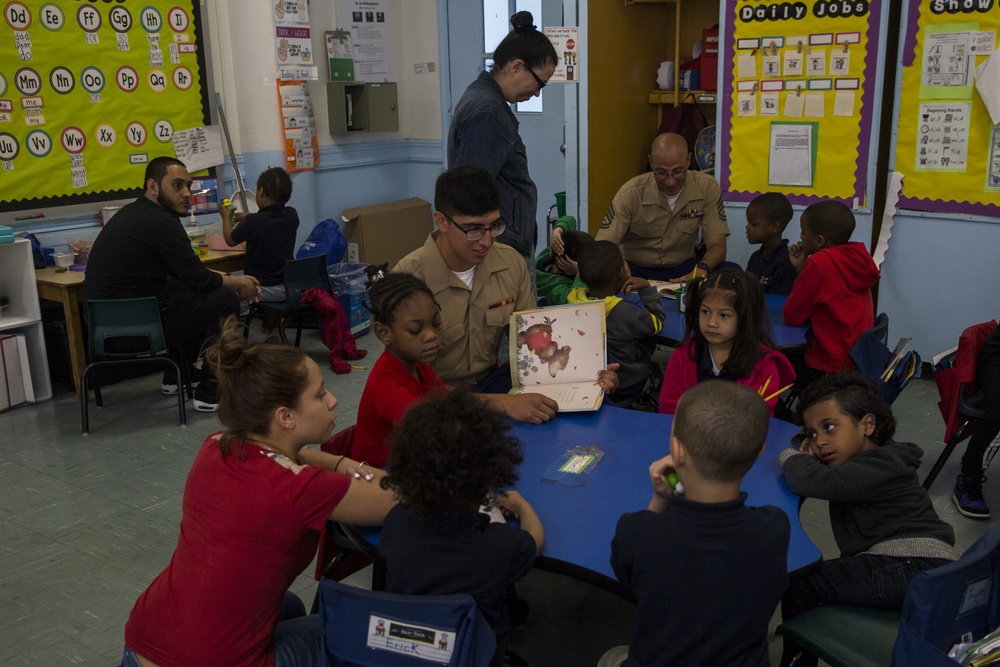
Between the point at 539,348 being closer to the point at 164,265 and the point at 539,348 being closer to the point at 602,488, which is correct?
the point at 602,488

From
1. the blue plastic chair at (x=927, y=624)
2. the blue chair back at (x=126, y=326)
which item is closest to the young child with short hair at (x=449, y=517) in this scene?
the blue plastic chair at (x=927, y=624)

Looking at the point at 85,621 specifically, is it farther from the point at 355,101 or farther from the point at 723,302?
the point at 355,101

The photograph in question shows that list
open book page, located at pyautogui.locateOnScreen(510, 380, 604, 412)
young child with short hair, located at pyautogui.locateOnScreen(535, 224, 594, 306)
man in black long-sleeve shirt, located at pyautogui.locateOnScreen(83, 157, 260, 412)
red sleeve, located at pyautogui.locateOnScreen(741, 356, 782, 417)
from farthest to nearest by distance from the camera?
man in black long-sleeve shirt, located at pyautogui.locateOnScreen(83, 157, 260, 412)
young child with short hair, located at pyautogui.locateOnScreen(535, 224, 594, 306)
red sleeve, located at pyautogui.locateOnScreen(741, 356, 782, 417)
open book page, located at pyautogui.locateOnScreen(510, 380, 604, 412)

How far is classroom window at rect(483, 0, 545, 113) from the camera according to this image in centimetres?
679

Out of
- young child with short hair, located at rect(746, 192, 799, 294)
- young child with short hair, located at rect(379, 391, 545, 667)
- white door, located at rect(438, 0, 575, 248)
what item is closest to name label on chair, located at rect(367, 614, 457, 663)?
young child with short hair, located at rect(379, 391, 545, 667)

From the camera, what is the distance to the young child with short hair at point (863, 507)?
6.57 ft

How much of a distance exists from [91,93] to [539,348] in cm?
387

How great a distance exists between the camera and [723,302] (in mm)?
2705

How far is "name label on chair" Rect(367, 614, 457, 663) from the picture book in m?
1.17

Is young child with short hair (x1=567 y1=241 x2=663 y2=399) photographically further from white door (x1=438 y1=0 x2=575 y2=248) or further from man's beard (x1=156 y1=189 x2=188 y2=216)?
white door (x1=438 y1=0 x2=575 y2=248)

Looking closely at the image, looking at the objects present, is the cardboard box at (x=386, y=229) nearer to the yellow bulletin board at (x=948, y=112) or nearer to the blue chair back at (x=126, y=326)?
the blue chair back at (x=126, y=326)

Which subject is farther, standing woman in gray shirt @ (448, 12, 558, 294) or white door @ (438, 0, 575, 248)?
white door @ (438, 0, 575, 248)

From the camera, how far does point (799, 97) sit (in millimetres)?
4906

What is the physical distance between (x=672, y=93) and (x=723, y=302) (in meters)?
3.76
